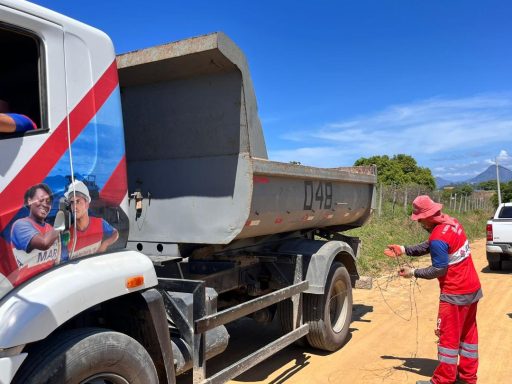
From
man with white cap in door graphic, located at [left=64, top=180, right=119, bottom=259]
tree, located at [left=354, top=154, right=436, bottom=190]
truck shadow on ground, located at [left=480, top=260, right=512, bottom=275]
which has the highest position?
tree, located at [left=354, top=154, right=436, bottom=190]

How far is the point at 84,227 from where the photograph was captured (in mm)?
2723

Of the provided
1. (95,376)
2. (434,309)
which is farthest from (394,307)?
(95,376)

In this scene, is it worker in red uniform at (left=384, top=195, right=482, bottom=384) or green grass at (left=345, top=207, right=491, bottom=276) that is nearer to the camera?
worker in red uniform at (left=384, top=195, right=482, bottom=384)

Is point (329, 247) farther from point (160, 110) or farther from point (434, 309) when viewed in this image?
point (434, 309)

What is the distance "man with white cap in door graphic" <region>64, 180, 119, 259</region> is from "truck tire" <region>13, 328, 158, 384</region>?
43cm

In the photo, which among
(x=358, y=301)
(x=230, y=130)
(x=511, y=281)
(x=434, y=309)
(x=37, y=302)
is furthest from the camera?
(x=511, y=281)

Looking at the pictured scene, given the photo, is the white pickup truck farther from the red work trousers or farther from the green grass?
the red work trousers

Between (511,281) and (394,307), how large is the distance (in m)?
4.06

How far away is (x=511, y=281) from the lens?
10656mm

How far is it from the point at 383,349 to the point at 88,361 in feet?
13.9

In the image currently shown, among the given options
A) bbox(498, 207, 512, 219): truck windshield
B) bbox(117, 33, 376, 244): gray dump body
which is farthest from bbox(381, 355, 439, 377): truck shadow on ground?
bbox(498, 207, 512, 219): truck windshield

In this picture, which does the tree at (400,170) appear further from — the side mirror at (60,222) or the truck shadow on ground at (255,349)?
the side mirror at (60,222)

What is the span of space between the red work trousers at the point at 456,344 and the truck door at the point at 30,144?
348cm

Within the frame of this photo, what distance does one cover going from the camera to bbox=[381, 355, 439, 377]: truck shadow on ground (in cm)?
514
